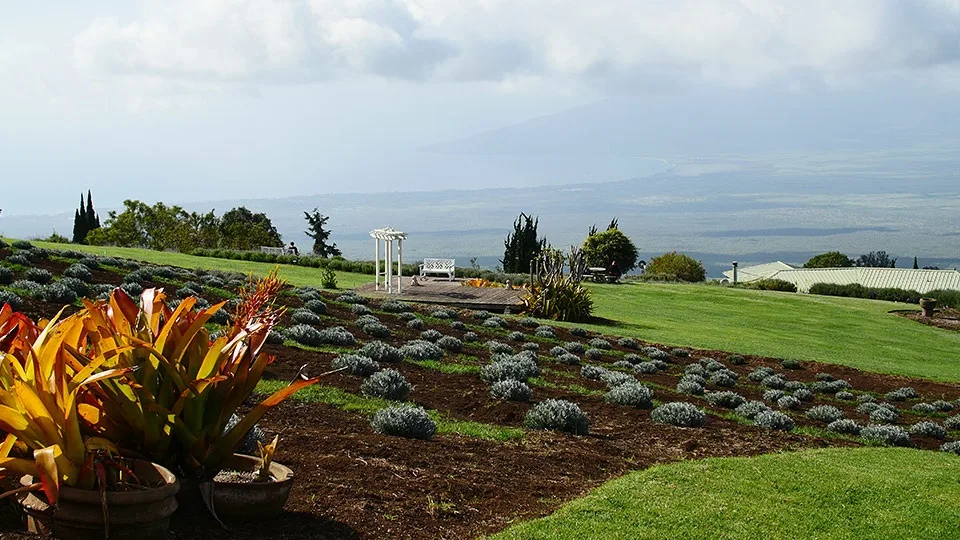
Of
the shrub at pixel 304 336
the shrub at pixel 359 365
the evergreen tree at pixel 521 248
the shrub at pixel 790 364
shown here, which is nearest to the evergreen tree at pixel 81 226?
the evergreen tree at pixel 521 248

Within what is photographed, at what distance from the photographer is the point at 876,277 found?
202 ft

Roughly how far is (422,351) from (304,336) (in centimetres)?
148

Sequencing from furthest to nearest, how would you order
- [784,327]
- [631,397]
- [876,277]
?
1. [876,277]
2. [784,327]
3. [631,397]

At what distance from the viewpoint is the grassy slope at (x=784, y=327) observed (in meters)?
21.8

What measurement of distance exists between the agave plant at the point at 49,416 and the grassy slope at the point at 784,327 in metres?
17.9

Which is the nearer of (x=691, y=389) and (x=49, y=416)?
(x=49, y=416)

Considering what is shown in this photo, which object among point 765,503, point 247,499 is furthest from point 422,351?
point 247,499

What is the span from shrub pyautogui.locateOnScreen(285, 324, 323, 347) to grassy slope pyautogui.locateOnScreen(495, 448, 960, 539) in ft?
18.0

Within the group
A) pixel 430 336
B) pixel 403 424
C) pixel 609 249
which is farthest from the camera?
pixel 609 249

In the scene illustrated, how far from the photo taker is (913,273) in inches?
2534

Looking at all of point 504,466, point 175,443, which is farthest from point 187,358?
point 504,466

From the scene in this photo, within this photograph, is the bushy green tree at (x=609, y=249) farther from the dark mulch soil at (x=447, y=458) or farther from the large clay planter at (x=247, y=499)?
the large clay planter at (x=247, y=499)

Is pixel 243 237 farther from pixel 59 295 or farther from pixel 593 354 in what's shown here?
pixel 59 295

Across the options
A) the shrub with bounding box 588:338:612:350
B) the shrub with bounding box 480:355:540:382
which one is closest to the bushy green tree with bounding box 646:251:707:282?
the shrub with bounding box 588:338:612:350
